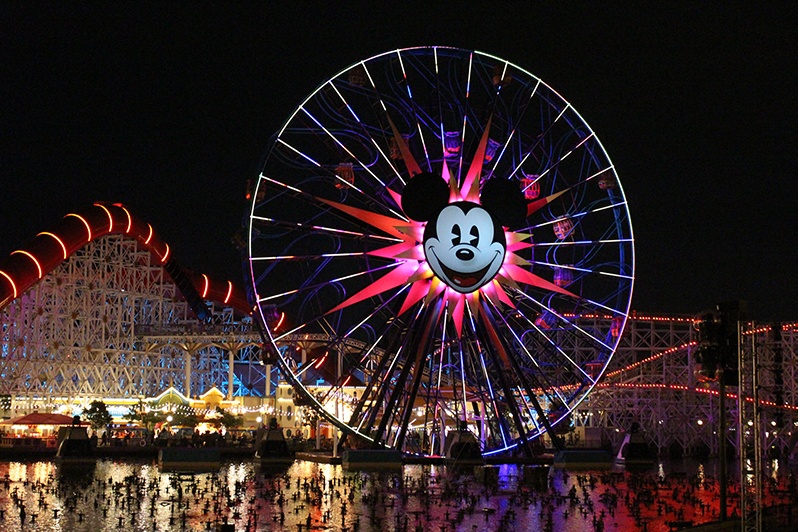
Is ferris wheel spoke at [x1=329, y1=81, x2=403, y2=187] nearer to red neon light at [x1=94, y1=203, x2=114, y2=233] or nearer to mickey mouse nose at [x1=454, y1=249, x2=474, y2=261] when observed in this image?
mickey mouse nose at [x1=454, y1=249, x2=474, y2=261]

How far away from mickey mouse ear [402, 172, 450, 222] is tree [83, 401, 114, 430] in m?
32.7

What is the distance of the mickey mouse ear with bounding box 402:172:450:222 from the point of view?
120 feet

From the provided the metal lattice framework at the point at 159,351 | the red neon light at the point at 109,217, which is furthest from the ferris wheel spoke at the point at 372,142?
the red neon light at the point at 109,217

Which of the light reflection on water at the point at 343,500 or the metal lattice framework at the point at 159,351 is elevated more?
the metal lattice framework at the point at 159,351

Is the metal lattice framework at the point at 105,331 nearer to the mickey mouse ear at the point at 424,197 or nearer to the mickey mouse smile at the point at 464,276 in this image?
the mickey mouse ear at the point at 424,197

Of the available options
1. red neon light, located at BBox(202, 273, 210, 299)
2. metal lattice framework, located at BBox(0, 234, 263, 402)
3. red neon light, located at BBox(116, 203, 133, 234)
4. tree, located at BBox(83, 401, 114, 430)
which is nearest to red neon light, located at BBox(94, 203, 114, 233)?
red neon light, located at BBox(116, 203, 133, 234)

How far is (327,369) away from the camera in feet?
268

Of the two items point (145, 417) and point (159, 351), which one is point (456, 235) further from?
point (159, 351)

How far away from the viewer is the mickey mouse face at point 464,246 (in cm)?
3656

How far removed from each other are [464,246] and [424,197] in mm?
2119

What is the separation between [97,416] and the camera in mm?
62969

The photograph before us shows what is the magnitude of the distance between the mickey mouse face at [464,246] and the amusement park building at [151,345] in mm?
16196

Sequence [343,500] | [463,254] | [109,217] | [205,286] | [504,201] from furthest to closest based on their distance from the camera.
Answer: [205,286], [109,217], [504,201], [463,254], [343,500]

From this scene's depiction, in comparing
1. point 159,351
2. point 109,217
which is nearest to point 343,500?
point 109,217
